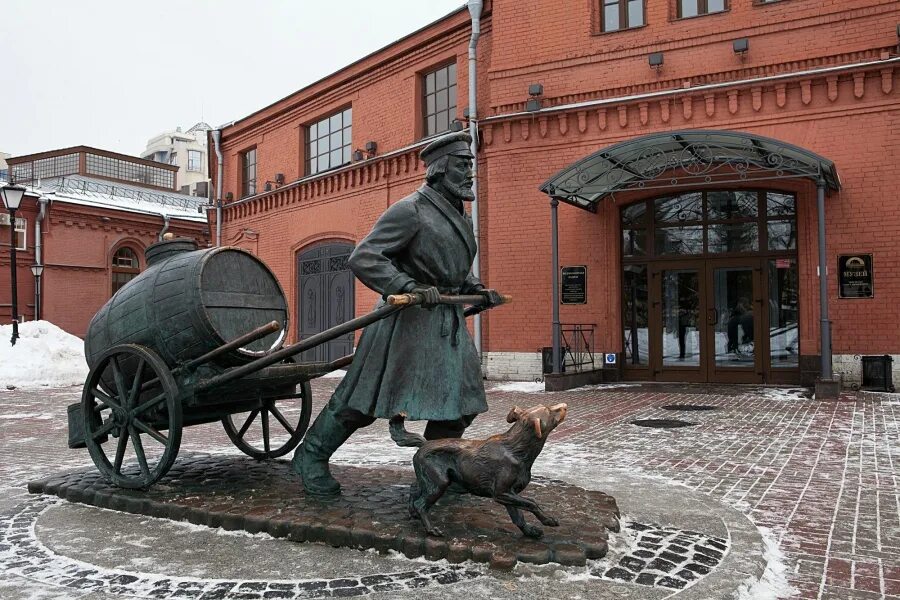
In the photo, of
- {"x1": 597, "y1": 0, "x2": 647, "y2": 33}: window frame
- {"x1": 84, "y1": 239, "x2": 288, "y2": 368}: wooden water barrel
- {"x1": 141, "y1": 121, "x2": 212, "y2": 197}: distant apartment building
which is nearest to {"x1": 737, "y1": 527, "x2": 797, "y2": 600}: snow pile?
{"x1": 84, "y1": 239, "x2": 288, "y2": 368}: wooden water barrel

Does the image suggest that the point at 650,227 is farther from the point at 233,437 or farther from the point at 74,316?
the point at 74,316

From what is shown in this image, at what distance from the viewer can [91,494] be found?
447 centimetres

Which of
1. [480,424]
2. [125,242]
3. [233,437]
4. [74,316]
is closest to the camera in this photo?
[233,437]

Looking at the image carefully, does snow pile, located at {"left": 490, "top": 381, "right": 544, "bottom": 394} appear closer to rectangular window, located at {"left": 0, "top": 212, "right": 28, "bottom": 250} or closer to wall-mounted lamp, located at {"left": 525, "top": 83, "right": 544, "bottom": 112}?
wall-mounted lamp, located at {"left": 525, "top": 83, "right": 544, "bottom": 112}

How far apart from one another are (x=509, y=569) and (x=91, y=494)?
280 cm

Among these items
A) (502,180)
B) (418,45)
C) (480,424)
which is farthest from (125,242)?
(480,424)

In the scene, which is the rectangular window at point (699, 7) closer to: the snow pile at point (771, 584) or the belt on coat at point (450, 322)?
the belt on coat at point (450, 322)

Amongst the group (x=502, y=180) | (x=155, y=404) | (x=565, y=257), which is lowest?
(x=155, y=404)

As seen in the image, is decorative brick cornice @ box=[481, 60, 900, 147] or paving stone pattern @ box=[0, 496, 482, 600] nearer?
paving stone pattern @ box=[0, 496, 482, 600]

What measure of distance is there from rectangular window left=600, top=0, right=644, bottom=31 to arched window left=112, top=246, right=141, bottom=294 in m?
22.2

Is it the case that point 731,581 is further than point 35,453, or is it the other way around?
point 35,453

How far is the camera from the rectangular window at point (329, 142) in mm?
17891

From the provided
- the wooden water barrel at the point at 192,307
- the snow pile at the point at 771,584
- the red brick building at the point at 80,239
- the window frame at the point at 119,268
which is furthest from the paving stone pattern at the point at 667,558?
the window frame at the point at 119,268

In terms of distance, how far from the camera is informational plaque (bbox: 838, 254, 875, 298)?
1105 centimetres
